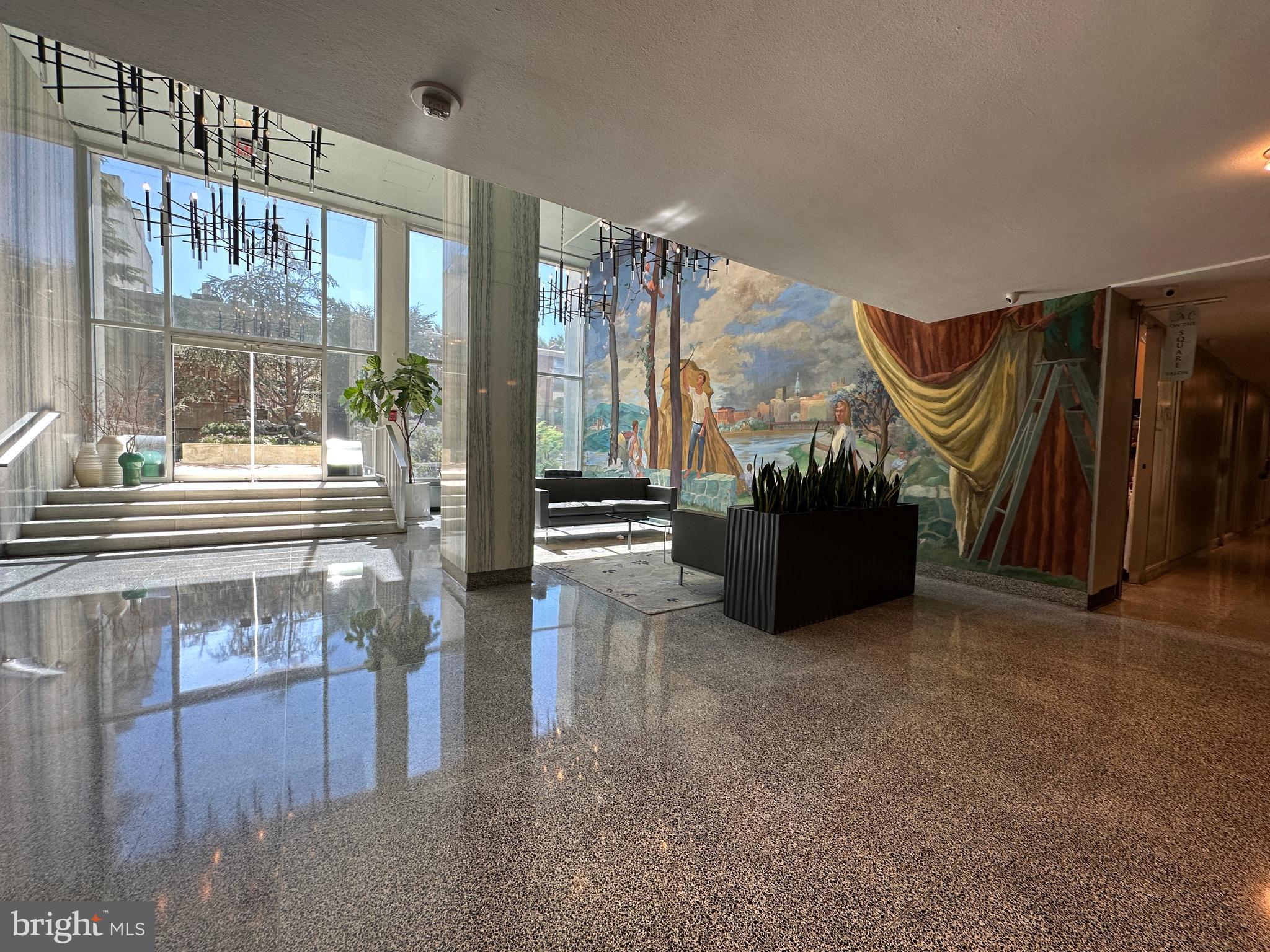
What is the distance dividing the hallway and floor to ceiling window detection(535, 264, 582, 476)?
30.0ft

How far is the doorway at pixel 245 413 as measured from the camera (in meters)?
8.38

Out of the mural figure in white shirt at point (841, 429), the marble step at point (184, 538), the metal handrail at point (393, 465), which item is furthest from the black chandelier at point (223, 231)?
the mural figure in white shirt at point (841, 429)

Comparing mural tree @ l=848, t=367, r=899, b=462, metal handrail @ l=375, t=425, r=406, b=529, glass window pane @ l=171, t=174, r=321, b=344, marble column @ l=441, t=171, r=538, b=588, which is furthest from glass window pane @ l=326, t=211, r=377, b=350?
mural tree @ l=848, t=367, r=899, b=462

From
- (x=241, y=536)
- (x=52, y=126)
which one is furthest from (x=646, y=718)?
(x=52, y=126)

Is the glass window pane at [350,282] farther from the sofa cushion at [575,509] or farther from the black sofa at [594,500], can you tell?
the sofa cushion at [575,509]

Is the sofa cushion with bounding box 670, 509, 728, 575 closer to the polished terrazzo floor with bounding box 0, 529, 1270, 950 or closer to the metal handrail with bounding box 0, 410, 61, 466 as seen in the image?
the polished terrazzo floor with bounding box 0, 529, 1270, 950

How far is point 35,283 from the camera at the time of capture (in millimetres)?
5879

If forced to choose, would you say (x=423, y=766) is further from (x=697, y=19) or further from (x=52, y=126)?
(x=52, y=126)

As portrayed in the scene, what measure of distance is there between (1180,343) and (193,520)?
1036cm

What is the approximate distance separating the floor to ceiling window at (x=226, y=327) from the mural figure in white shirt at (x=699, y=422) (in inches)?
230

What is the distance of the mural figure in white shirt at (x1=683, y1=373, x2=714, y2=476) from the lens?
880cm

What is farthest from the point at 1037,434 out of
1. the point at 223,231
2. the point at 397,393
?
the point at 223,231

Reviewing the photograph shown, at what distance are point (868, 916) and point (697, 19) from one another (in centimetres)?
272
